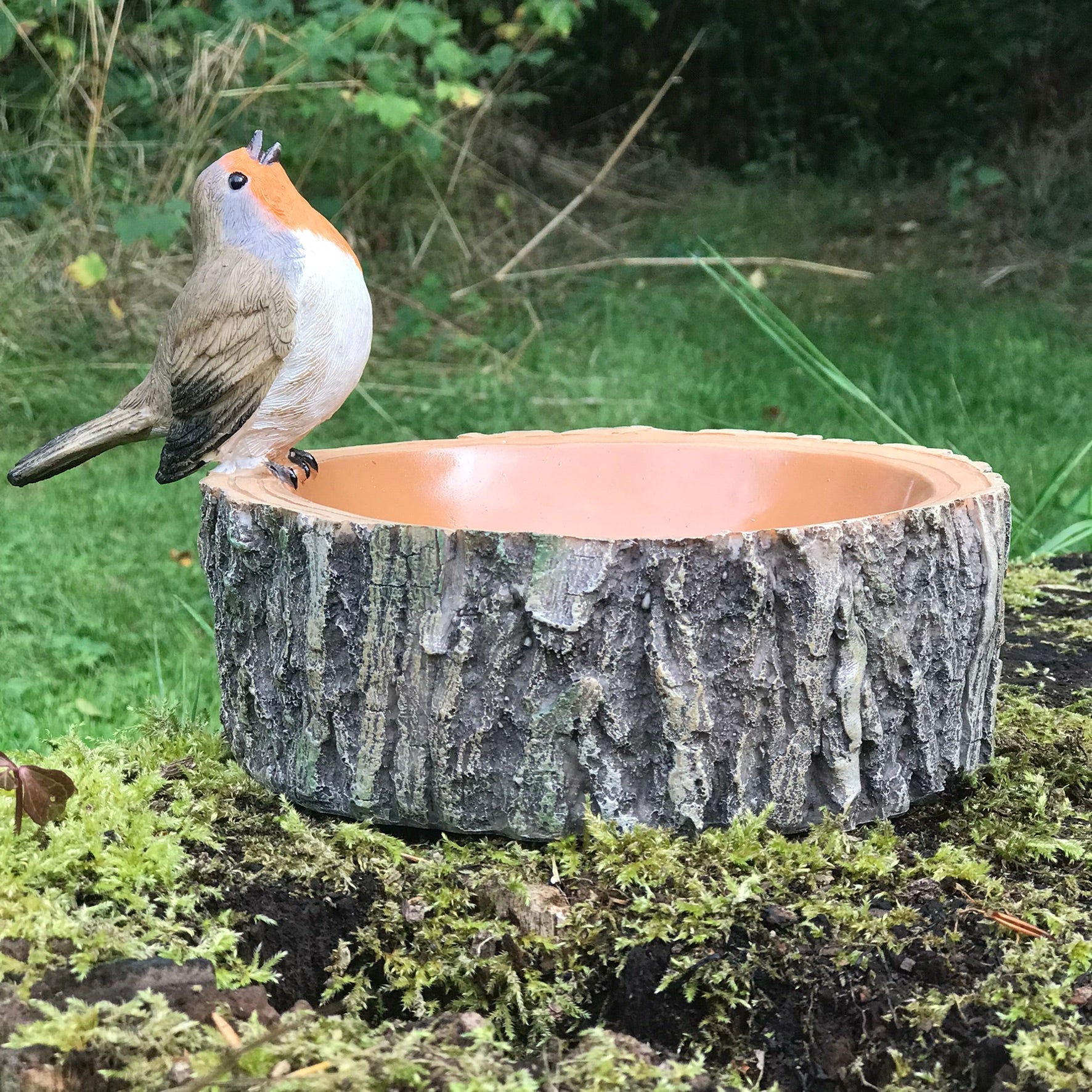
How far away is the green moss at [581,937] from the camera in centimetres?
120

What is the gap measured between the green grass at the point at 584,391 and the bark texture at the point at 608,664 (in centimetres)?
89

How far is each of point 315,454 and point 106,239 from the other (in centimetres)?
313

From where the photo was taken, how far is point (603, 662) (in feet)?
4.73

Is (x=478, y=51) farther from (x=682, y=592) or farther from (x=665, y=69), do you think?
(x=682, y=592)

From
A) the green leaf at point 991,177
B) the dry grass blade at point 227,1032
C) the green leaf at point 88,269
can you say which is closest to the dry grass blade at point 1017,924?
the dry grass blade at point 227,1032

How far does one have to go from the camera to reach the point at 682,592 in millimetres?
1426

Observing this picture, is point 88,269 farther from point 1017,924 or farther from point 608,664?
point 1017,924

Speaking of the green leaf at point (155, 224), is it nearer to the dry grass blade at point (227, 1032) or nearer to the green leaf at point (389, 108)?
the green leaf at point (389, 108)

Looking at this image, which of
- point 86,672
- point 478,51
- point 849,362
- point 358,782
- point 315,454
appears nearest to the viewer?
point 358,782

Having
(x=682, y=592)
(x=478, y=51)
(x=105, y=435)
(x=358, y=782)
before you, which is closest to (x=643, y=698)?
(x=682, y=592)

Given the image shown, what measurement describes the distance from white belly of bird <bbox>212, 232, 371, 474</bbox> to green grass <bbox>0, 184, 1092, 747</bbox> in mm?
724

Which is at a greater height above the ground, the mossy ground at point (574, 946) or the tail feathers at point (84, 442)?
the tail feathers at point (84, 442)

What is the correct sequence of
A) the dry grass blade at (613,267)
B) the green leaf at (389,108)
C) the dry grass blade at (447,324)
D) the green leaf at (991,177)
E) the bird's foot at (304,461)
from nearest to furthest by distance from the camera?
the bird's foot at (304,461) < the green leaf at (389,108) < the dry grass blade at (447,324) < the dry grass blade at (613,267) < the green leaf at (991,177)

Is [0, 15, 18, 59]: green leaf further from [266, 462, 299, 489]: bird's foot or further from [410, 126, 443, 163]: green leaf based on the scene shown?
[266, 462, 299, 489]: bird's foot
